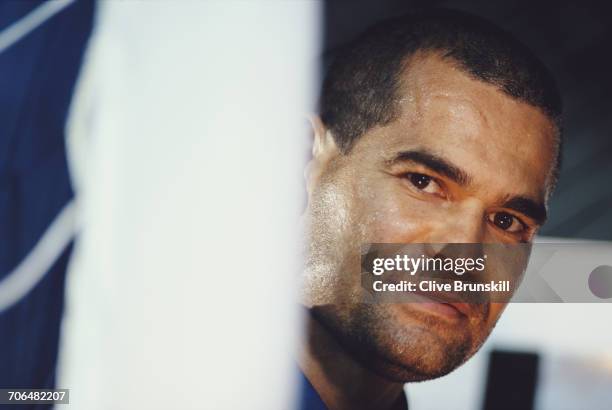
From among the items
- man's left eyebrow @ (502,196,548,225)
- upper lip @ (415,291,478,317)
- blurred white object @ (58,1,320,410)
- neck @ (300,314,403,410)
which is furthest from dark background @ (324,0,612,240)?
neck @ (300,314,403,410)

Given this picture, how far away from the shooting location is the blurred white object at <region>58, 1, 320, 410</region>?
47.9 inches

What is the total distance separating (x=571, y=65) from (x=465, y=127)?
325 millimetres

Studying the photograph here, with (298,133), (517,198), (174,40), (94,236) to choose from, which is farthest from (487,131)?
(94,236)

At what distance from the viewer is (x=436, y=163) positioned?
1.20 m

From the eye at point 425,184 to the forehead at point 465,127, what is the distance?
54mm

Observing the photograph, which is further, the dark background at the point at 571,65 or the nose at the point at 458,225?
the dark background at the point at 571,65

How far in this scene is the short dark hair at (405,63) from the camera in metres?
1.23

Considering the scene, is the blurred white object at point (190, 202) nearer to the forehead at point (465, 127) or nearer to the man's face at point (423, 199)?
the man's face at point (423, 199)

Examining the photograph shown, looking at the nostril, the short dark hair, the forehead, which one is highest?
the short dark hair

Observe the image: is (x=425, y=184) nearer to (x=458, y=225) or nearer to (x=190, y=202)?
(x=458, y=225)

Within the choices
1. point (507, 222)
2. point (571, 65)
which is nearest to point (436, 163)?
point (507, 222)

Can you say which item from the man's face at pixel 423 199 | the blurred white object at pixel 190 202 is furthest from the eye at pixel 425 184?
the blurred white object at pixel 190 202

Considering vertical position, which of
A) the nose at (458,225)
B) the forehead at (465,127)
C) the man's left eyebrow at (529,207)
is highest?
the forehead at (465,127)

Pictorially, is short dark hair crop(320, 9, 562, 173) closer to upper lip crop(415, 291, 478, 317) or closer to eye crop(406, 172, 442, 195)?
eye crop(406, 172, 442, 195)
